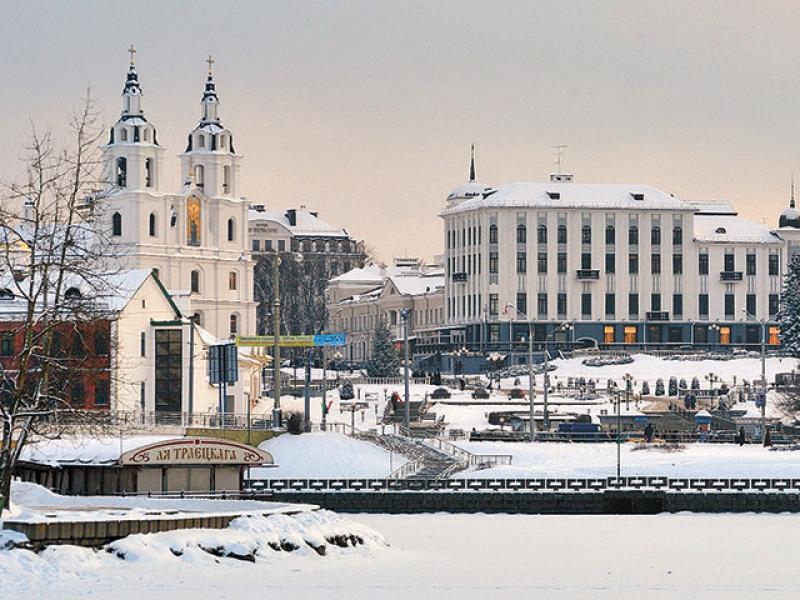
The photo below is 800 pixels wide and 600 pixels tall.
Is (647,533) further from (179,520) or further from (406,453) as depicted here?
(406,453)

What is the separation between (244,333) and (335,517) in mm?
103413

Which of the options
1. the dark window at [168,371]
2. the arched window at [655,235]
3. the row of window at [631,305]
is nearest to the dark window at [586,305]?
the row of window at [631,305]

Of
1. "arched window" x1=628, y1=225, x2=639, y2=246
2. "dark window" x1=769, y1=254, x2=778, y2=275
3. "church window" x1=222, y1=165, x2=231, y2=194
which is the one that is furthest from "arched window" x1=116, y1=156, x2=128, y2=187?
"dark window" x1=769, y1=254, x2=778, y2=275

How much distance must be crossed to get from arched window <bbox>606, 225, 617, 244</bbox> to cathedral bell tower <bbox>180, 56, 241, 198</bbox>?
2937cm

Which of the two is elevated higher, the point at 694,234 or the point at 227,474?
the point at 694,234

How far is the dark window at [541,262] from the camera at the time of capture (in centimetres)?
16688

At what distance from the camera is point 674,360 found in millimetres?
141500

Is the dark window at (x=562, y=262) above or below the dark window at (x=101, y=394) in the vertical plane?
above

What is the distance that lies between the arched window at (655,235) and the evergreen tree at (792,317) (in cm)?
2617

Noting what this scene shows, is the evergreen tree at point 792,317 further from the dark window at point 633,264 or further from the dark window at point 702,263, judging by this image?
the dark window at point 702,263

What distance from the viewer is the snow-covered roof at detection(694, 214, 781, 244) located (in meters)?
172

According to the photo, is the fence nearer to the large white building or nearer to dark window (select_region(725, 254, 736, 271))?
the large white building

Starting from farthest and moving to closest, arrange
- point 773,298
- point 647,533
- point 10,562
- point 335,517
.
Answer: point 773,298
point 647,533
point 335,517
point 10,562

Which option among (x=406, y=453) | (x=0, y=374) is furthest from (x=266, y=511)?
(x=406, y=453)
